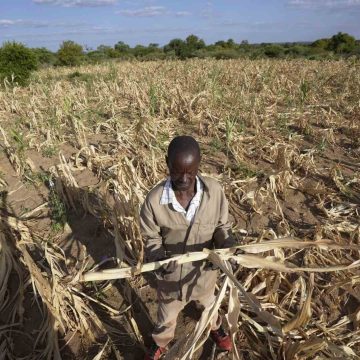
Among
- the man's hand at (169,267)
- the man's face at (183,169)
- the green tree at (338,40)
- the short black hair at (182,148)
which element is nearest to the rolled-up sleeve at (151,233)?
the man's hand at (169,267)

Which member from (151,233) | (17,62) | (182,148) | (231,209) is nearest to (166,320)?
(151,233)

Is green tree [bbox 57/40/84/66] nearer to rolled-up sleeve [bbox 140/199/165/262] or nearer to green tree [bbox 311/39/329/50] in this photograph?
green tree [bbox 311/39/329/50]

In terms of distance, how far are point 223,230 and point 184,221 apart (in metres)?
0.26

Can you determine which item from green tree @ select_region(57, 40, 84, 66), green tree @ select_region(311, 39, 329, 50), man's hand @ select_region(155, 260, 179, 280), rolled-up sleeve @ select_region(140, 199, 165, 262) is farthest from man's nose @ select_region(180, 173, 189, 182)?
green tree @ select_region(311, 39, 329, 50)

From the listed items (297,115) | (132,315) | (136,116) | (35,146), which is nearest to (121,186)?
(132,315)

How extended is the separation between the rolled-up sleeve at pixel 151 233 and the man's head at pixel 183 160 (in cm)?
26

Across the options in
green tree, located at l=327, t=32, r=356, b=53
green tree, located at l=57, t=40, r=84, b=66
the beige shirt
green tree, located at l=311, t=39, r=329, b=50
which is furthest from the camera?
green tree, located at l=311, t=39, r=329, b=50

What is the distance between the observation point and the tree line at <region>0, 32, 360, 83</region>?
13.2 metres

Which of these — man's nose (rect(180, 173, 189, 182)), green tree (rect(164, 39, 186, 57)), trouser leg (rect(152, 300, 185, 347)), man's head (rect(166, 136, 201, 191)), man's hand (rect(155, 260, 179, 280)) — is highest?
green tree (rect(164, 39, 186, 57))

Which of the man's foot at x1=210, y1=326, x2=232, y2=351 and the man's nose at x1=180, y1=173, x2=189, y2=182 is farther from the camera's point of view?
the man's foot at x1=210, y1=326, x2=232, y2=351

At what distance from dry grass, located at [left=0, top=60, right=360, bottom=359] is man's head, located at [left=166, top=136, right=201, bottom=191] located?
18.2 inches

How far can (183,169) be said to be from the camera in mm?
1782

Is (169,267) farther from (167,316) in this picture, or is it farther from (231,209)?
(231,209)

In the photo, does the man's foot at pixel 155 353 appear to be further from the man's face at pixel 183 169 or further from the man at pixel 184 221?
the man's face at pixel 183 169
